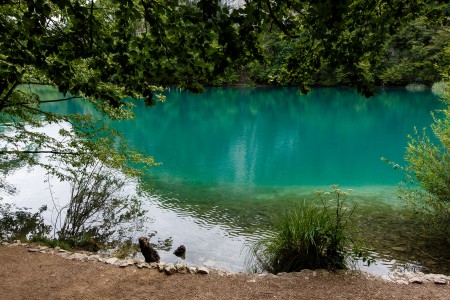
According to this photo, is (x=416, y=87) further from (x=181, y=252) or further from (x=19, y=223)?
(x=19, y=223)

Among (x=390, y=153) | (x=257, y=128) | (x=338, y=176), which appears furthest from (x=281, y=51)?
(x=338, y=176)

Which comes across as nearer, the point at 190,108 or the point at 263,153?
the point at 263,153

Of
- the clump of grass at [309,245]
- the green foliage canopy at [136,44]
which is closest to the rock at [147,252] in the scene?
the clump of grass at [309,245]

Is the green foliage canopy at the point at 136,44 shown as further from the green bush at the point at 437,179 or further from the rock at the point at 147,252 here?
the green bush at the point at 437,179

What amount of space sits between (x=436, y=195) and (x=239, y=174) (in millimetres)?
8571

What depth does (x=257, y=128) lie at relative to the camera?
2950 cm

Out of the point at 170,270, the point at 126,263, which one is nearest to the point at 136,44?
the point at 170,270

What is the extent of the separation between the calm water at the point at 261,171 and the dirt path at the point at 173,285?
1.83 meters

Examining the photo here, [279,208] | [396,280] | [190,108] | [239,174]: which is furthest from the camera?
[190,108]

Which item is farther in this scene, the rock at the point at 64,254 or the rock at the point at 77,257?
the rock at the point at 64,254

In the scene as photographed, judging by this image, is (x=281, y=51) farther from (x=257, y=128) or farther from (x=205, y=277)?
(x=205, y=277)

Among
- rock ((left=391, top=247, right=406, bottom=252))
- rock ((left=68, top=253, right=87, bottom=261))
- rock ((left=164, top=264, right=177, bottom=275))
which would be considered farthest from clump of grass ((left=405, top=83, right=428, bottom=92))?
rock ((left=68, top=253, right=87, bottom=261))

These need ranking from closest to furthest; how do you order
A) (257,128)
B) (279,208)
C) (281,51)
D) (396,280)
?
(396,280) < (279,208) < (257,128) < (281,51)

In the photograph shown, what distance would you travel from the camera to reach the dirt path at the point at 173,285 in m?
5.48
